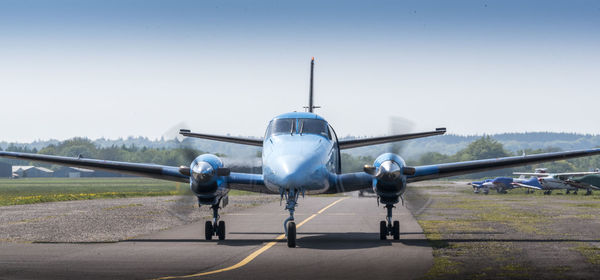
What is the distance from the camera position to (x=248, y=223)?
82.1ft

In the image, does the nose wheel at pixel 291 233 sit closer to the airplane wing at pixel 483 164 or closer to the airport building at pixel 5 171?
the airplane wing at pixel 483 164

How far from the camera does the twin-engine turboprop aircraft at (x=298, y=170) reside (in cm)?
1541

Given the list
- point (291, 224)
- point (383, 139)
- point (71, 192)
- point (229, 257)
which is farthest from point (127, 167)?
point (71, 192)

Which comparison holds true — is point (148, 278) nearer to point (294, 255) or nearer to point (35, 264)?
point (35, 264)

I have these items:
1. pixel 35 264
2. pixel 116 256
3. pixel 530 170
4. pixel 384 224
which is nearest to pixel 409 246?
pixel 384 224

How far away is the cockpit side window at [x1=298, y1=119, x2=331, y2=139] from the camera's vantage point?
1748cm

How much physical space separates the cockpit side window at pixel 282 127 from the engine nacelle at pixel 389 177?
2486 mm

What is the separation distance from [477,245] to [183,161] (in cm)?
874

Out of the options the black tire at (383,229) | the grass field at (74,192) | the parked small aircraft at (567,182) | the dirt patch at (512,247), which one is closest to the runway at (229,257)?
the black tire at (383,229)

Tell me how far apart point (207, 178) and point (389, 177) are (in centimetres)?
484

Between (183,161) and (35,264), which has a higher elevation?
(183,161)

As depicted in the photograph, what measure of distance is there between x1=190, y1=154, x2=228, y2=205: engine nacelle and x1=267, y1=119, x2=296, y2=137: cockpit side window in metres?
1.72

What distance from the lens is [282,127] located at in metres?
17.6

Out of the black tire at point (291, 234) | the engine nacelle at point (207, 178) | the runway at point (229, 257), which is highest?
the engine nacelle at point (207, 178)
